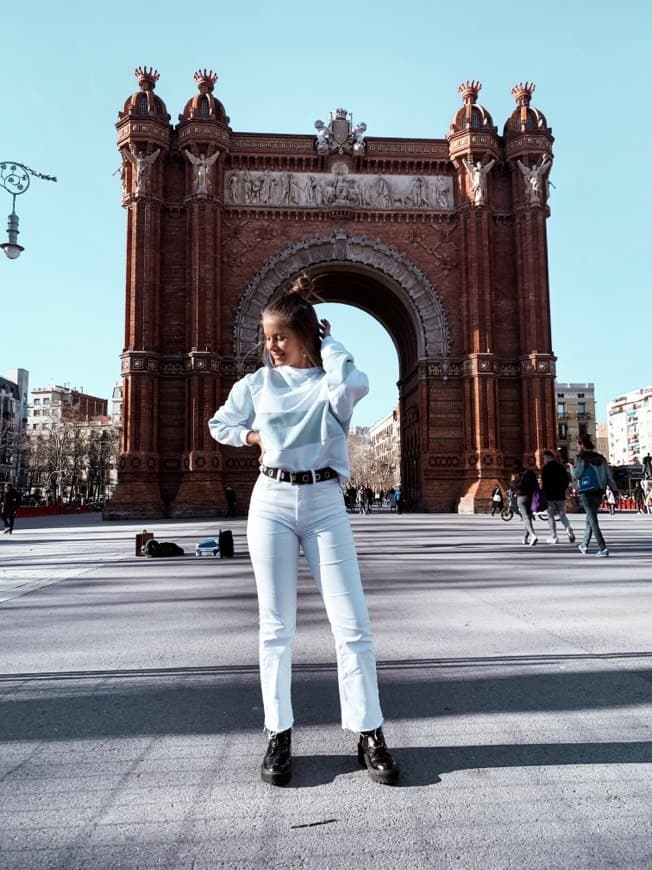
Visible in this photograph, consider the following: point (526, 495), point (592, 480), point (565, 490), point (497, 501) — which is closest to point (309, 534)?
point (592, 480)

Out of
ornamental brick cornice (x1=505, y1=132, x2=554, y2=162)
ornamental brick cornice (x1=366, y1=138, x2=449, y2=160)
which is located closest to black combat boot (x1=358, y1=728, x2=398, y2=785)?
ornamental brick cornice (x1=366, y1=138, x2=449, y2=160)

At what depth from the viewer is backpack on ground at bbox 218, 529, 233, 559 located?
12.4 meters

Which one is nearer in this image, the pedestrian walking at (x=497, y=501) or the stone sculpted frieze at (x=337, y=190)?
the pedestrian walking at (x=497, y=501)

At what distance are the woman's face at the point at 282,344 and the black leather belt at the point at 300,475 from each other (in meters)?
0.51

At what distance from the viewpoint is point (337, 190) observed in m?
34.6

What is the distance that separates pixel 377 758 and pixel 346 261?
33135mm

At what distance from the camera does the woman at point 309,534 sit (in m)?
2.86

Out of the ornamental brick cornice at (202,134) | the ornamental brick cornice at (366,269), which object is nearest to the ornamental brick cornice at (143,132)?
the ornamental brick cornice at (202,134)

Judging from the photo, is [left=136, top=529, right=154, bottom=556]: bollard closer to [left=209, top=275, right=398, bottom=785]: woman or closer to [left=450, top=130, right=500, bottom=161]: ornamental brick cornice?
[left=209, top=275, right=398, bottom=785]: woman

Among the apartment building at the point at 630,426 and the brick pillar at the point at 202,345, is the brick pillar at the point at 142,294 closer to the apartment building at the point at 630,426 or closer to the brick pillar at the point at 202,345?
the brick pillar at the point at 202,345

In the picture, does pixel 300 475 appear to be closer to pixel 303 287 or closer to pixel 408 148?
pixel 303 287

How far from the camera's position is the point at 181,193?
3397cm

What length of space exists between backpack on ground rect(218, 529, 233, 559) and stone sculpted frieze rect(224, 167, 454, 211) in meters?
25.5

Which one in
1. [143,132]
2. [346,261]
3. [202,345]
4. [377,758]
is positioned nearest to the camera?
[377,758]
